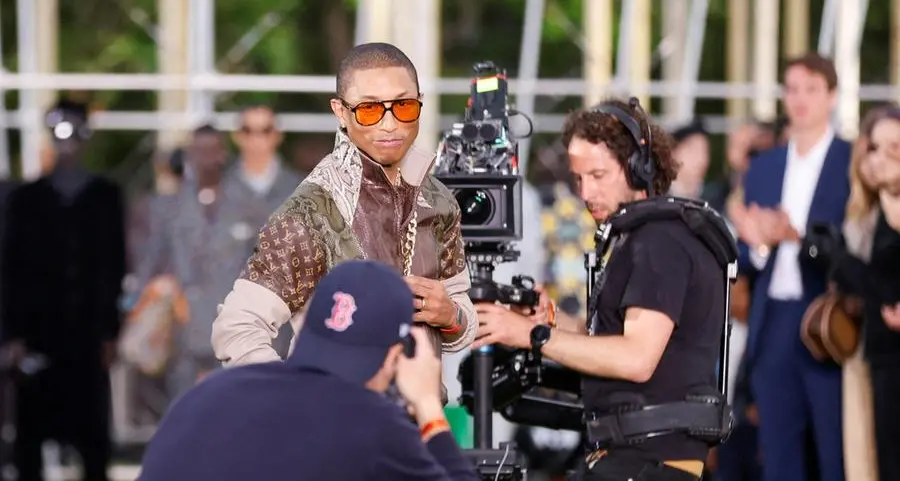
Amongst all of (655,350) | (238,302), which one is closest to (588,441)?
(655,350)

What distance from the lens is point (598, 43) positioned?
15.4 metres

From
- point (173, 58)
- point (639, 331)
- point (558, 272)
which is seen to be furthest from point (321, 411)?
point (173, 58)

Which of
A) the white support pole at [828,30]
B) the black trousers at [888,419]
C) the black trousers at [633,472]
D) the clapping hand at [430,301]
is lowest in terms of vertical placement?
the black trousers at [888,419]

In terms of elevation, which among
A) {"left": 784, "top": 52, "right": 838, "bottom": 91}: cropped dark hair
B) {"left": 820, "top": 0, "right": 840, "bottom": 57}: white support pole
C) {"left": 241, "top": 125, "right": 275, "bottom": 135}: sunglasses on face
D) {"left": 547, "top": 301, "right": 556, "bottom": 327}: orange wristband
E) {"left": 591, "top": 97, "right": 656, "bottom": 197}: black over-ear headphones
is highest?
{"left": 820, "top": 0, "right": 840, "bottom": 57}: white support pole

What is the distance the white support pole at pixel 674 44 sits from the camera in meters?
16.5

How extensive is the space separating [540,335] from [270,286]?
1.12 m

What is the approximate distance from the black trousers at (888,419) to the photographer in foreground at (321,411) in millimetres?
4114

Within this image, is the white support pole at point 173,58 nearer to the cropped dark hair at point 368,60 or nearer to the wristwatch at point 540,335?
the wristwatch at point 540,335

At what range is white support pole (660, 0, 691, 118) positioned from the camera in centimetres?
1647

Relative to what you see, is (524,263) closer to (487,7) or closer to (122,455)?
(122,455)

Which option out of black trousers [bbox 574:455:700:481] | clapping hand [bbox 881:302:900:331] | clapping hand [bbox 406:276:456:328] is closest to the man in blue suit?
clapping hand [bbox 881:302:900:331]

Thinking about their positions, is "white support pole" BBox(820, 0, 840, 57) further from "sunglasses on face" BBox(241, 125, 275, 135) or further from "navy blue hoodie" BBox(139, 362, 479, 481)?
"navy blue hoodie" BBox(139, 362, 479, 481)

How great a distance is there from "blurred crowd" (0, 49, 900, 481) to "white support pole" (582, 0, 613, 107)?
2.90 metres

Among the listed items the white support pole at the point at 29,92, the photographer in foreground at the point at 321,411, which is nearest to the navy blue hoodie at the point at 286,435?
the photographer in foreground at the point at 321,411
